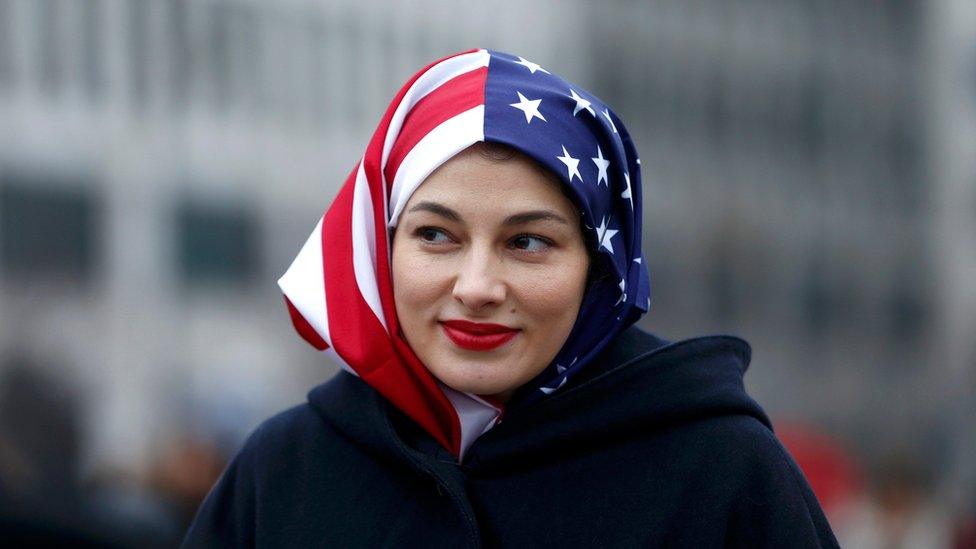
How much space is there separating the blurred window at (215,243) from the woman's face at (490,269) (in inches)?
1293

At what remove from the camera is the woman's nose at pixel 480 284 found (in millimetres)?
3018

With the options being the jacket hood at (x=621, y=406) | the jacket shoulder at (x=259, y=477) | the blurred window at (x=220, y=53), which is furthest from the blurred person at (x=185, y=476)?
the blurred window at (x=220, y=53)

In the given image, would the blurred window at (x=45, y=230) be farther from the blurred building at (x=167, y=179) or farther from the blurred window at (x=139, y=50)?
the blurred window at (x=139, y=50)

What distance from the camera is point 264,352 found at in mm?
36656

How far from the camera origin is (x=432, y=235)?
10.2 ft

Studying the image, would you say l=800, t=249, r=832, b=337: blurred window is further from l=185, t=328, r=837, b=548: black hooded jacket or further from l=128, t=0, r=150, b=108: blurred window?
l=185, t=328, r=837, b=548: black hooded jacket

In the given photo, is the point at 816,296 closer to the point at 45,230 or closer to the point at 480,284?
the point at 45,230

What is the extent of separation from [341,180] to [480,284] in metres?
36.1

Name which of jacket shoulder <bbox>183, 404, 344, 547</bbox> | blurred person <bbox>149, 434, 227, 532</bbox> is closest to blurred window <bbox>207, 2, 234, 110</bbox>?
blurred person <bbox>149, 434, 227, 532</bbox>

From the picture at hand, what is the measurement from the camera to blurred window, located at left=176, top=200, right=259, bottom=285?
35.5 m

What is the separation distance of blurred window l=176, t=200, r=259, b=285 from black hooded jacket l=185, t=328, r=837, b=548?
107 feet

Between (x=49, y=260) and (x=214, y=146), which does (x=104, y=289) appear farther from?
(x=214, y=146)

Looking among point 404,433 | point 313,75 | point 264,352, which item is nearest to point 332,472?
point 404,433

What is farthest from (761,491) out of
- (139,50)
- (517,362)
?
(139,50)
